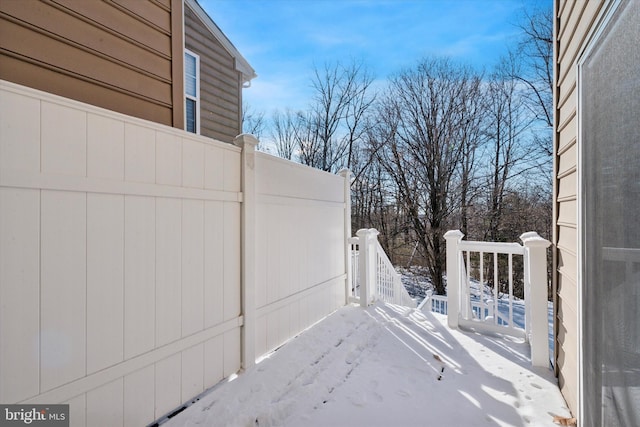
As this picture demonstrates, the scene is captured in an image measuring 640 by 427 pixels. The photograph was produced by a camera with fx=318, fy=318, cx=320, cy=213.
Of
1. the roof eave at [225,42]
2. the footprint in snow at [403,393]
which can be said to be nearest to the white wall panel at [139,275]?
the footprint in snow at [403,393]

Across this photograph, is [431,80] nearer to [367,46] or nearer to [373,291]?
[367,46]

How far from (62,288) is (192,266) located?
0.75 metres

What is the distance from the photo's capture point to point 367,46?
934 cm

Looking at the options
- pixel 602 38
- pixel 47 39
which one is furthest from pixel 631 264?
pixel 47 39

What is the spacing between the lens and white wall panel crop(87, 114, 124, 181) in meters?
1.61

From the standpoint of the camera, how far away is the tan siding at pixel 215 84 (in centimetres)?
482

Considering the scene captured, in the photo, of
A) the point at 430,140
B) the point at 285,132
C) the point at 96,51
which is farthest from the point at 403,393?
the point at 285,132

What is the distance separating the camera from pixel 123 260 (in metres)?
1.74

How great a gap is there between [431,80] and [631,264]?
31.8 feet

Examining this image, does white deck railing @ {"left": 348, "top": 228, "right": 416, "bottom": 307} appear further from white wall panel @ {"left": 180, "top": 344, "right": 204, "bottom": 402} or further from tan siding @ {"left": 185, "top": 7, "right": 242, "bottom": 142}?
tan siding @ {"left": 185, "top": 7, "right": 242, "bottom": 142}

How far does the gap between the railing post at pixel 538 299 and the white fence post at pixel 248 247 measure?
7.65ft

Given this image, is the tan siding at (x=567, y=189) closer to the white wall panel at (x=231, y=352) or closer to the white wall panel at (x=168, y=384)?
the white wall panel at (x=231, y=352)

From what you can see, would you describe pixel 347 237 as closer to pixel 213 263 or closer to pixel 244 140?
pixel 244 140

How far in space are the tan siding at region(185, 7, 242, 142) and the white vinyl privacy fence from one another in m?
2.63
